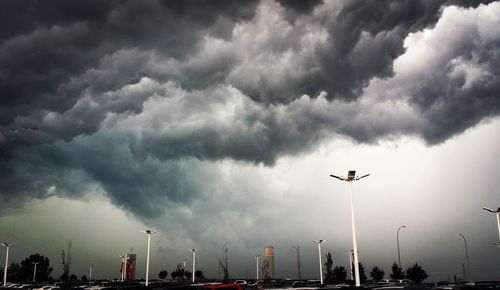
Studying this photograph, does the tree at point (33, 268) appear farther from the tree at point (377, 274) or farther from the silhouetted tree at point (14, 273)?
the tree at point (377, 274)

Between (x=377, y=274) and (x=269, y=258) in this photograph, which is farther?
(x=269, y=258)

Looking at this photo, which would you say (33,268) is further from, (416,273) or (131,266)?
(416,273)

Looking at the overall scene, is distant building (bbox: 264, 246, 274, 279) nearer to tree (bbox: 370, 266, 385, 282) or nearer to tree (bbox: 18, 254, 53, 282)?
tree (bbox: 370, 266, 385, 282)

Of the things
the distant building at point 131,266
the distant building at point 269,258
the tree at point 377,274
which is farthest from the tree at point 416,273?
the distant building at point 131,266

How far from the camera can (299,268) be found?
114 metres

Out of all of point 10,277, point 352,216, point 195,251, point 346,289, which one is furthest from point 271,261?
point 346,289

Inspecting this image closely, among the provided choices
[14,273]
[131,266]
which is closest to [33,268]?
[14,273]

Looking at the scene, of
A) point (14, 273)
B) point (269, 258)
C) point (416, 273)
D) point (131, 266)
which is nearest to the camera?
point (416, 273)

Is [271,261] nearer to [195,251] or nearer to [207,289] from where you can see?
[195,251]

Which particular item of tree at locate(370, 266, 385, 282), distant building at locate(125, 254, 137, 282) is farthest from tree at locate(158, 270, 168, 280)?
tree at locate(370, 266, 385, 282)

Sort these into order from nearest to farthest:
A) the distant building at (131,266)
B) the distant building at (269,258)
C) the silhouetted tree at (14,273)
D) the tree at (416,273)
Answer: the tree at (416,273) < the distant building at (131,266) < the silhouetted tree at (14,273) < the distant building at (269,258)

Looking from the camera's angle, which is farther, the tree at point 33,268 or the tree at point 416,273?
the tree at point 33,268

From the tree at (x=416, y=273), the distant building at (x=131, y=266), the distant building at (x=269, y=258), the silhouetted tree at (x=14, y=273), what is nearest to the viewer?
the tree at (x=416, y=273)

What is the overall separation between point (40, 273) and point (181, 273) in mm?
64050
